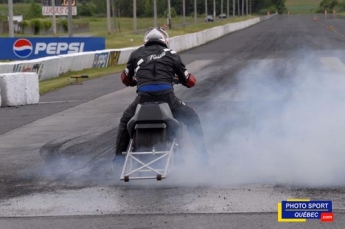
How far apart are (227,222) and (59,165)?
12.2 ft

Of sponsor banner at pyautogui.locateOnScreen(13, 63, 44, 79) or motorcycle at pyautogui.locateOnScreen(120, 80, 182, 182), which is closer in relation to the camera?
motorcycle at pyautogui.locateOnScreen(120, 80, 182, 182)

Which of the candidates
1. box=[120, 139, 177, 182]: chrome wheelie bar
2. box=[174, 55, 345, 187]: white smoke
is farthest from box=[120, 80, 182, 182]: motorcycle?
box=[174, 55, 345, 187]: white smoke

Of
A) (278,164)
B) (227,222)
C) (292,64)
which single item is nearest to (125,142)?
(278,164)

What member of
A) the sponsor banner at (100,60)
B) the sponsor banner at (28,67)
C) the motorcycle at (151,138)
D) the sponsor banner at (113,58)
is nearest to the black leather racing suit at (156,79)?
the motorcycle at (151,138)

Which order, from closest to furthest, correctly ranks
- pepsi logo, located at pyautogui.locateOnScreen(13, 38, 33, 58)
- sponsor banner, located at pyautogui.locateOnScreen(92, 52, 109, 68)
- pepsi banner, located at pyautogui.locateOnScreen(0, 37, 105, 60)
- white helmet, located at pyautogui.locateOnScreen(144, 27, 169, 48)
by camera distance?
white helmet, located at pyautogui.locateOnScreen(144, 27, 169, 48) < sponsor banner, located at pyautogui.locateOnScreen(92, 52, 109, 68) < pepsi logo, located at pyautogui.locateOnScreen(13, 38, 33, 58) < pepsi banner, located at pyautogui.locateOnScreen(0, 37, 105, 60)

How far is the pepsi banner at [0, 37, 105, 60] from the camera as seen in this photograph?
3744 cm

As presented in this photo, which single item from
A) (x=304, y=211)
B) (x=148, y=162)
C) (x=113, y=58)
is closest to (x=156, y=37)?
(x=148, y=162)

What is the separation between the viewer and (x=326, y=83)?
20.9m

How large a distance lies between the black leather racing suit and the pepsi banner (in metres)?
28.7

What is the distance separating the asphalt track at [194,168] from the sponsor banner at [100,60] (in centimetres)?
1511

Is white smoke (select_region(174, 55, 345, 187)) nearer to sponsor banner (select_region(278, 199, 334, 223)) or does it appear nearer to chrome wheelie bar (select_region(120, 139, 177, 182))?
chrome wheelie bar (select_region(120, 139, 177, 182))

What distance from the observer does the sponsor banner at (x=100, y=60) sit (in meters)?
34.1

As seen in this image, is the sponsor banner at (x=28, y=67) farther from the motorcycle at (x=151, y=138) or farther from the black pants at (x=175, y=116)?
the motorcycle at (x=151, y=138)

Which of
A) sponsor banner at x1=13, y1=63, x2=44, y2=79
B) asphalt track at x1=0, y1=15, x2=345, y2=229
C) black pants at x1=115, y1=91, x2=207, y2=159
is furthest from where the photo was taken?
sponsor banner at x1=13, y1=63, x2=44, y2=79
